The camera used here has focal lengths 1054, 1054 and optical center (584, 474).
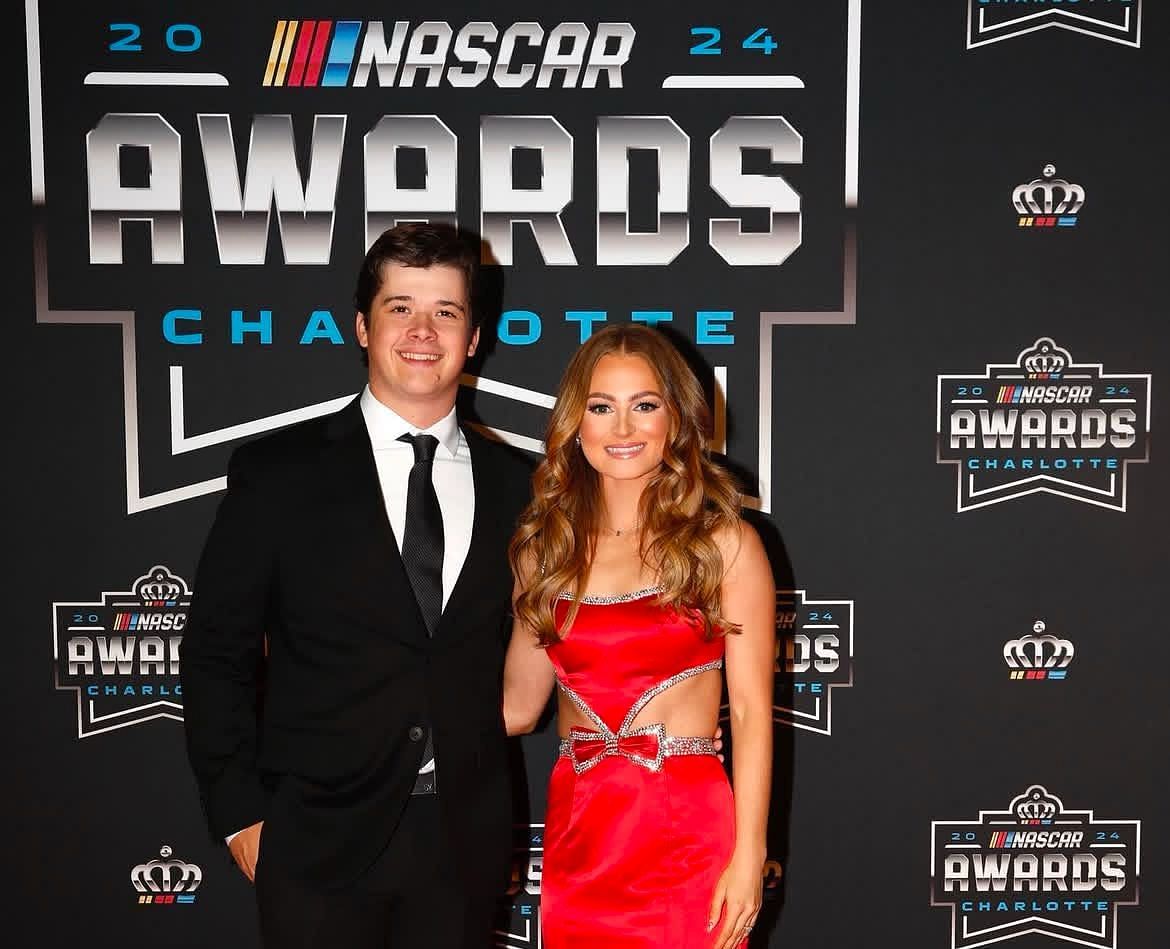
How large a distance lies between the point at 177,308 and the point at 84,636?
104 centimetres

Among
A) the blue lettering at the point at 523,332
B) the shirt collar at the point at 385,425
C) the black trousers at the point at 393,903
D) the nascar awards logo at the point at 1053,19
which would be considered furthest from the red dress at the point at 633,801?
the nascar awards logo at the point at 1053,19

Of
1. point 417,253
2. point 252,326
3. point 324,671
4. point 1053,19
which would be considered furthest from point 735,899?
point 1053,19

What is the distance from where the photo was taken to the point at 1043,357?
3.27 meters

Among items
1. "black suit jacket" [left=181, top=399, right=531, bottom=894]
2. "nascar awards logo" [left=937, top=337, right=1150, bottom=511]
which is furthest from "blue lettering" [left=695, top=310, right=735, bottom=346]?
"black suit jacket" [left=181, top=399, right=531, bottom=894]

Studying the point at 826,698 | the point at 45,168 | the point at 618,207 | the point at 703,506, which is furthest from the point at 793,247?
the point at 45,168

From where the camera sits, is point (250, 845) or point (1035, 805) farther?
point (1035, 805)

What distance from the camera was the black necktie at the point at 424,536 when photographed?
2201 mm

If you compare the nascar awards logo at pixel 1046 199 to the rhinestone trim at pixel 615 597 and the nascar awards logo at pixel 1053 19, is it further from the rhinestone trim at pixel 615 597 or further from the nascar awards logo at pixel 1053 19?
the rhinestone trim at pixel 615 597

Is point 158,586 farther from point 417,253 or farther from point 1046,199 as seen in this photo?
point 1046,199

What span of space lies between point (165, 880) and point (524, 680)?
1.58 meters

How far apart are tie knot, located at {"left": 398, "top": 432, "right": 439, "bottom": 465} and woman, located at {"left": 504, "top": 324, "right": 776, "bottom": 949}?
0.27 meters

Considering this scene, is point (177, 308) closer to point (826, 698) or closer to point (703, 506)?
point (703, 506)

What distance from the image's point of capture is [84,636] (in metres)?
3.22

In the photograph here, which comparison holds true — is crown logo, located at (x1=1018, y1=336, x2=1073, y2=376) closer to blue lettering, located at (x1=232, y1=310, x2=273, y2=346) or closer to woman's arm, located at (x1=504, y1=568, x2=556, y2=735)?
woman's arm, located at (x1=504, y1=568, x2=556, y2=735)
